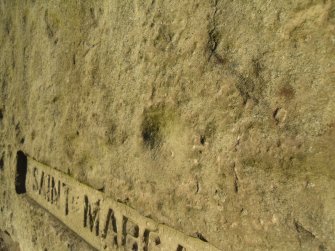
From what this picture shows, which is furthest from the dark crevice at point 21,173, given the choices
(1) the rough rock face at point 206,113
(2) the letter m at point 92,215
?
(2) the letter m at point 92,215

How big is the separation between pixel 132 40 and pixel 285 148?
0.42 meters

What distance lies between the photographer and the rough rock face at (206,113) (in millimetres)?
573

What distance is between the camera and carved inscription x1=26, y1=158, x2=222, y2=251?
82cm

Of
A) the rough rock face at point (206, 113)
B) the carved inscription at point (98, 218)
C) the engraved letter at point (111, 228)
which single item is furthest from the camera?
the engraved letter at point (111, 228)

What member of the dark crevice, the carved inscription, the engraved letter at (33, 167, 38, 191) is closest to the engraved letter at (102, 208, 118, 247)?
the carved inscription

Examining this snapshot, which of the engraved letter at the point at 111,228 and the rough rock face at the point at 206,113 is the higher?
the rough rock face at the point at 206,113

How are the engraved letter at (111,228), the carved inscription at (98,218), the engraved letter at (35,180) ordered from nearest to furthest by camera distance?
the carved inscription at (98,218) → the engraved letter at (111,228) → the engraved letter at (35,180)

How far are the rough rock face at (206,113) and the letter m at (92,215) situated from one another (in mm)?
57

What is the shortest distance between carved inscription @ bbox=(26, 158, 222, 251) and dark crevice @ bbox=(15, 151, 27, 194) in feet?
0.18

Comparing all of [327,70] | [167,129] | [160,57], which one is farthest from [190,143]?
[327,70]

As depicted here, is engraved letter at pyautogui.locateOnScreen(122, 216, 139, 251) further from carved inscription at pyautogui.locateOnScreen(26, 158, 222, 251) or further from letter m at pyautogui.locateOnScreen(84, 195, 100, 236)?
letter m at pyautogui.locateOnScreen(84, 195, 100, 236)

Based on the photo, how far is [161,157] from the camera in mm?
815

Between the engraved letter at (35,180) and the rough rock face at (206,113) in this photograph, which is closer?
the rough rock face at (206,113)

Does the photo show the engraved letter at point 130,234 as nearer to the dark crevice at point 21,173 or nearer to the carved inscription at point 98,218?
the carved inscription at point 98,218
